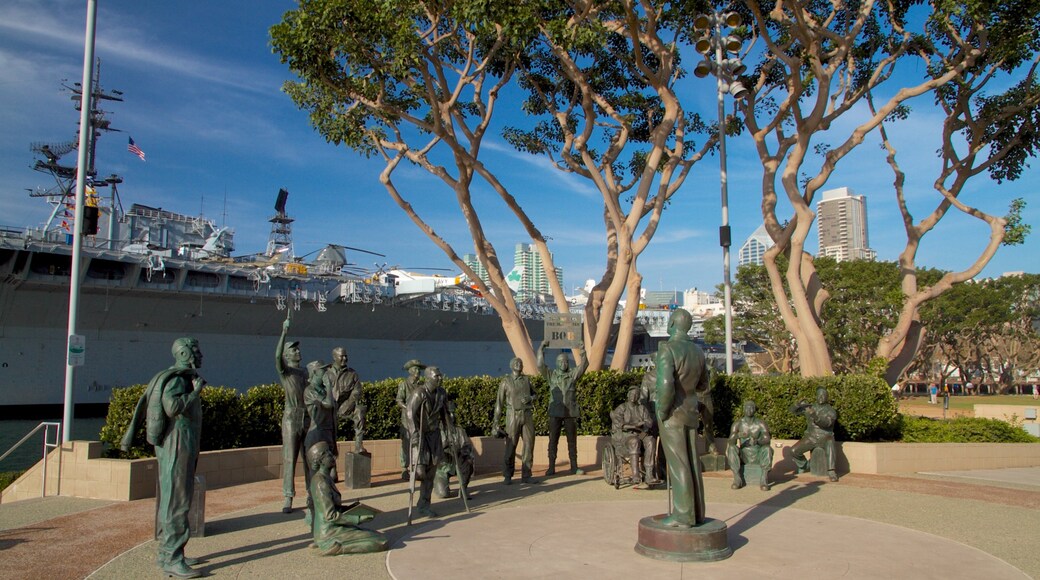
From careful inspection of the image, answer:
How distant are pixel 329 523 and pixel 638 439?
5143mm

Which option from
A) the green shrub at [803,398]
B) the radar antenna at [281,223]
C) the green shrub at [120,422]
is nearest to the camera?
the green shrub at [120,422]

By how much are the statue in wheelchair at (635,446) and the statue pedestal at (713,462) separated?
6.61 feet

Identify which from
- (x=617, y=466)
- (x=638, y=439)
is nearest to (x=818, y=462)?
(x=638, y=439)

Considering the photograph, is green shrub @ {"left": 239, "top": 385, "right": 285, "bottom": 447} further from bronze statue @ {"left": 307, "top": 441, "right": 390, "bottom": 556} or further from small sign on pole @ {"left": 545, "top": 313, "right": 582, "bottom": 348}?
bronze statue @ {"left": 307, "top": 441, "right": 390, "bottom": 556}

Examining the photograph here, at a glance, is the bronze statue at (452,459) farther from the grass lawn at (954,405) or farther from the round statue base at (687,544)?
the grass lawn at (954,405)

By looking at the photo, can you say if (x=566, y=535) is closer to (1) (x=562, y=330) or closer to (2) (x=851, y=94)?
(1) (x=562, y=330)

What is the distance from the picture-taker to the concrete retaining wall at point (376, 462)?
920 cm

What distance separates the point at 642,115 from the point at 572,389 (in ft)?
34.0

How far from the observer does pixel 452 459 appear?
8.95 metres

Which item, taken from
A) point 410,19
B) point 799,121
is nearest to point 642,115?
point 799,121

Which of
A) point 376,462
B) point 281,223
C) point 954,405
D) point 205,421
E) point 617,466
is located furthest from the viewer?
point 281,223

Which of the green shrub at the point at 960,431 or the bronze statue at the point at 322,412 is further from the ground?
the bronze statue at the point at 322,412

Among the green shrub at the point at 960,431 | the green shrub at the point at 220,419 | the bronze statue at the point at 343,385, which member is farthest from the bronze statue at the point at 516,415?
the green shrub at the point at 960,431

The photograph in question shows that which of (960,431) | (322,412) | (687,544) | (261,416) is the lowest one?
(687,544)
